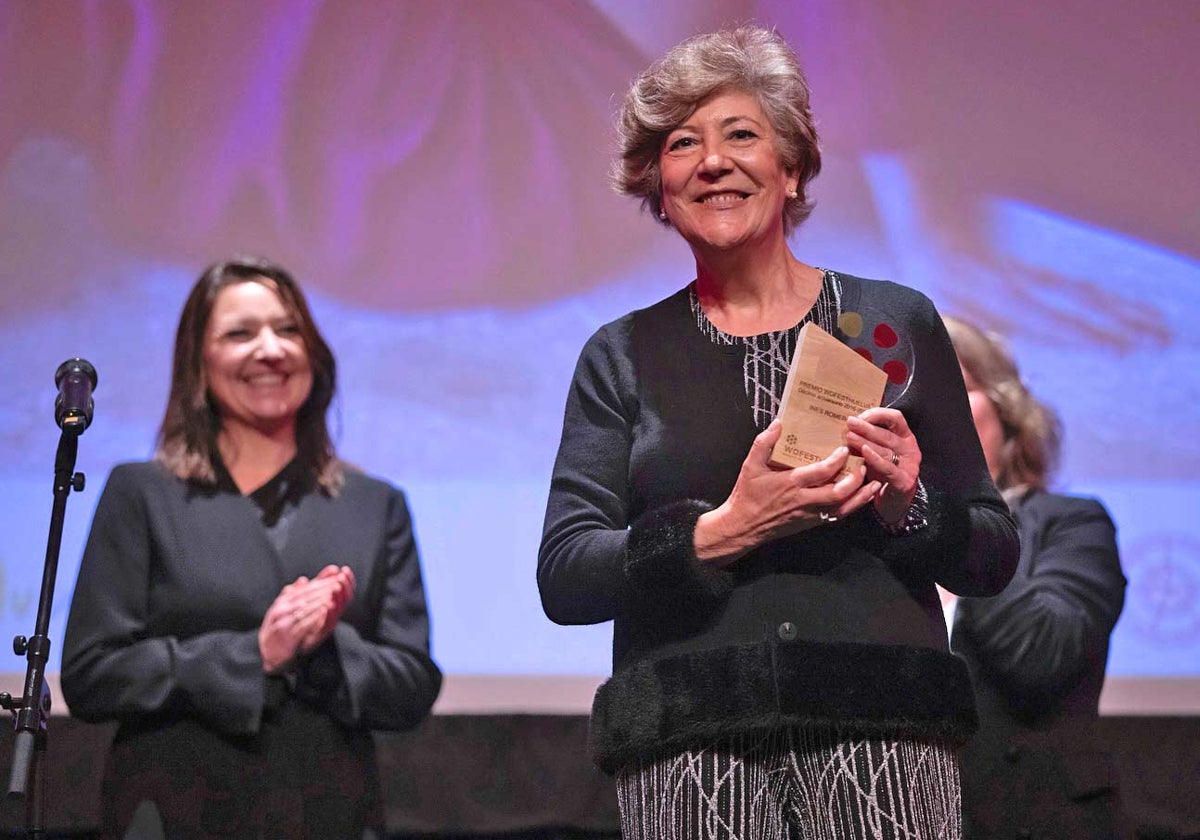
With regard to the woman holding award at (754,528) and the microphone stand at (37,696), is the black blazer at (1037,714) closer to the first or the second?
the woman holding award at (754,528)

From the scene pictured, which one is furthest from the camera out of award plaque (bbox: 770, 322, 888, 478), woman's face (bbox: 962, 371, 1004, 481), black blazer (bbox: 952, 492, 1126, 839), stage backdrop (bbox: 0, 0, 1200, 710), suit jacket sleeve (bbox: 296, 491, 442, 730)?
stage backdrop (bbox: 0, 0, 1200, 710)

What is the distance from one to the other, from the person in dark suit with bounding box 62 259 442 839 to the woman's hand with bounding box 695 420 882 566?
1.38 meters

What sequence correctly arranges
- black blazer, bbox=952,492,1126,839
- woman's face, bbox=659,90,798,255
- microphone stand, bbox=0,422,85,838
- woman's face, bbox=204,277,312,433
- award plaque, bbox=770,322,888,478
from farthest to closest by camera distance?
woman's face, bbox=204,277,312,433 → black blazer, bbox=952,492,1126,839 → microphone stand, bbox=0,422,85,838 → woman's face, bbox=659,90,798,255 → award plaque, bbox=770,322,888,478

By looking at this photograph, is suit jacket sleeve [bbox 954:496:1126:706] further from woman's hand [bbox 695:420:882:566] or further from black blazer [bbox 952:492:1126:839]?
woman's hand [bbox 695:420:882:566]

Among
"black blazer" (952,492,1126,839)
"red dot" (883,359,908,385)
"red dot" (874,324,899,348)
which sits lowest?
"black blazer" (952,492,1126,839)

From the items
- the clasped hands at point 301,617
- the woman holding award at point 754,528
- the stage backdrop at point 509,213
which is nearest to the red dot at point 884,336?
the woman holding award at point 754,528

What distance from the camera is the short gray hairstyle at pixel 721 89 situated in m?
1.80

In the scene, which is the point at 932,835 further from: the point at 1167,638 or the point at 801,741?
the point at 1167,638

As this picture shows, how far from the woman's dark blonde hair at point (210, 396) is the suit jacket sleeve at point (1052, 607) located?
1447mm

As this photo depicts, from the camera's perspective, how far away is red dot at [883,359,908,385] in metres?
1.67

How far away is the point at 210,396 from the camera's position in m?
3.08

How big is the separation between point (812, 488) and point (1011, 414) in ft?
6.31

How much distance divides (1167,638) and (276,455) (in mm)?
2358

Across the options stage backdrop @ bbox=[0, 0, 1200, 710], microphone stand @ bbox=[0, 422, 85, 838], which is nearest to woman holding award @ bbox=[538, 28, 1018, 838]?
microphone stand @ bbox=[0, 422, 85, 838]
